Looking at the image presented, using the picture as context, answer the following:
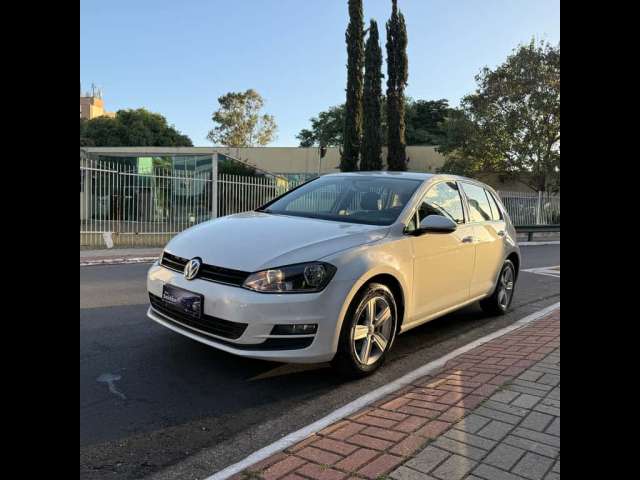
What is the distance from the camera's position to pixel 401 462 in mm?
2475

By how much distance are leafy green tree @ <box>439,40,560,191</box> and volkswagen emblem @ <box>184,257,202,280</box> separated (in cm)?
A: 2616

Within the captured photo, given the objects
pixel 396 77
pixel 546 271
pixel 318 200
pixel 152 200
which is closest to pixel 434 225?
pixel 318 200

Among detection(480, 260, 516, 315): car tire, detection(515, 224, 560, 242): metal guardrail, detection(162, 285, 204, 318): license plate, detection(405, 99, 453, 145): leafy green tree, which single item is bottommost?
detection(480, 260, 516, 315): car tire

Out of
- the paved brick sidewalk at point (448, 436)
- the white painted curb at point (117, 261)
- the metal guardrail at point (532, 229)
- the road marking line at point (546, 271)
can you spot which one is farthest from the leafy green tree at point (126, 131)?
the paved brick sidewalk at point (448, 436)

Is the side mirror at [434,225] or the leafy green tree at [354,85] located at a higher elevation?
the leafy green tree at [354,85]

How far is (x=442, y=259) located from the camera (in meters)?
4.65

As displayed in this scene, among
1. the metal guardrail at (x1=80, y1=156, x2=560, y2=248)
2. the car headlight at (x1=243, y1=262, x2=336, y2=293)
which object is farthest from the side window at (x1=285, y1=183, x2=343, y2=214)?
the metal guardrail at (x1=80, y1=156, x2=560, y2=248)

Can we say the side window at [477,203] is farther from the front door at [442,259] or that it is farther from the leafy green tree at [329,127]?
the leafy green tree at [329,127]

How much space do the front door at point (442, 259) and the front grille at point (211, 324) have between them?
159cm

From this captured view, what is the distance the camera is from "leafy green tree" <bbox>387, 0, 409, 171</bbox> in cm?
2988

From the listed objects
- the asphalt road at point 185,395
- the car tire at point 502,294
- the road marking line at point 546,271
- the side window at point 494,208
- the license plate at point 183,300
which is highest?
the side window at point 494,208

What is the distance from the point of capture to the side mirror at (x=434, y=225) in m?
4.32

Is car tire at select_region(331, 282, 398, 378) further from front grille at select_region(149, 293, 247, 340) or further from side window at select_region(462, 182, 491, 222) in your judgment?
side window at select_region(462, 182, 491, 222)

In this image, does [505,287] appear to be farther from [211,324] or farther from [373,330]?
[211,324]
